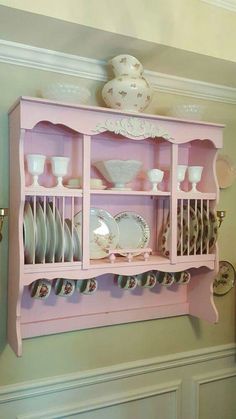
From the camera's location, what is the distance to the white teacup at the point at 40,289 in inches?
61.0

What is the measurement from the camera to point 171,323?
1996 mm

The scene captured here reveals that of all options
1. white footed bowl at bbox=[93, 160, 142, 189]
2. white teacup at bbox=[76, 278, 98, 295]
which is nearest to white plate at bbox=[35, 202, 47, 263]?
white teacup at bbox=[76, 278, 98, 295]

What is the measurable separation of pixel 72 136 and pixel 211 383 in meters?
1.53

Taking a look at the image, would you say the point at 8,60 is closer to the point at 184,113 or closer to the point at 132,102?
the point at 132,102

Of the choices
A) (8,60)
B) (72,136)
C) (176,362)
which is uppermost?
(8,60)

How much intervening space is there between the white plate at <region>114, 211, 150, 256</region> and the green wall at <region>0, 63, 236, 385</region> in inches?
16.3

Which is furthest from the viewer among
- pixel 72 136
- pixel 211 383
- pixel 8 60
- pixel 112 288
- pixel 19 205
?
pixel 211 383

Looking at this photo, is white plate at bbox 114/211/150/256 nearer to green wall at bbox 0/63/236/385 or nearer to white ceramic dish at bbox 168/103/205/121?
green wall at bbox 0/63/236/385

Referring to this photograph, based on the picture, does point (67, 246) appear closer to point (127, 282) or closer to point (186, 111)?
point (127, 282)

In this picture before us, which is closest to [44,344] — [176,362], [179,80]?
[176,362]

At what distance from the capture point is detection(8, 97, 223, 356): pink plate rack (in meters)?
1.48

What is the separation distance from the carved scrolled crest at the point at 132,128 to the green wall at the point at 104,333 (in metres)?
0.31

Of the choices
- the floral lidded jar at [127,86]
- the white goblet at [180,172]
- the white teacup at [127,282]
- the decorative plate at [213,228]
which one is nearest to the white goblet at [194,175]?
the white goblet at [180,172]

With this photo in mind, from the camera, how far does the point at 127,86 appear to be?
1.62 metres
